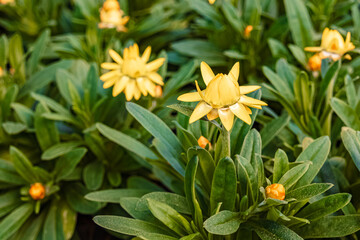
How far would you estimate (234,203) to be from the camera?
0.98 metres

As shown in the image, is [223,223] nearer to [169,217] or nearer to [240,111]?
[169,217]

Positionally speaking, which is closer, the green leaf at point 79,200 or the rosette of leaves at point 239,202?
the rosette of leaves at point 239,202

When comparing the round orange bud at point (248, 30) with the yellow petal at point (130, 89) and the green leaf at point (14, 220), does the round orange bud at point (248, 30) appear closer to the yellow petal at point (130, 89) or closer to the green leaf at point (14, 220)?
the yellow petal at point (130, 89)

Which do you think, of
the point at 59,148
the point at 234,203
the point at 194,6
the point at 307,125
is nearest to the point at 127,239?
the point at 59,148

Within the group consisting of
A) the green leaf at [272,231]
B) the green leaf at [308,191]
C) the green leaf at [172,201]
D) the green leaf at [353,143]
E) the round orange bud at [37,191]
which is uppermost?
the green leaf at [353,143]

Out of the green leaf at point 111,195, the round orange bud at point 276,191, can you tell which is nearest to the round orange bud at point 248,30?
the green leaf at point 111,195

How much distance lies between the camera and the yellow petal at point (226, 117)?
33.2 inches

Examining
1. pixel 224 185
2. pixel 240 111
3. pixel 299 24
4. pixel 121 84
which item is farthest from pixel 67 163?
pixel 299 24

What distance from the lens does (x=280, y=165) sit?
99 cm

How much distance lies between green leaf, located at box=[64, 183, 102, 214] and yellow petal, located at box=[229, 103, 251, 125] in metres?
0.67

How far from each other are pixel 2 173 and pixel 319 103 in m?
1.11

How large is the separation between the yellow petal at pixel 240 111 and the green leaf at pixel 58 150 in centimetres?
75

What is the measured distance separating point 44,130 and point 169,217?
670 mm

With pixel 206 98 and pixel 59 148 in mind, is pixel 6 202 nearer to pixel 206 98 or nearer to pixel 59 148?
pixel 59 148
